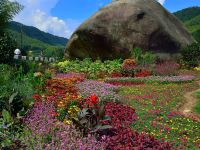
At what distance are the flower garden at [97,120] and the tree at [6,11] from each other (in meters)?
13.0

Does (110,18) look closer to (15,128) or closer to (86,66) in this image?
(86,66)

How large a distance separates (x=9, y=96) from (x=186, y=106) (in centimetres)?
679

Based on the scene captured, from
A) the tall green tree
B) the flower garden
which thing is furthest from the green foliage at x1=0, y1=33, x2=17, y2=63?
the flower garden

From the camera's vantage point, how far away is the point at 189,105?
15922 millimetres

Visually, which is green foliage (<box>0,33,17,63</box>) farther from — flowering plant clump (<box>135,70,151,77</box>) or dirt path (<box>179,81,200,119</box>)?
dirt path (<box>179,81,200,119</box>)

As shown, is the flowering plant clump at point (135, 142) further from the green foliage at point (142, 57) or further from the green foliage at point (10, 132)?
the green foliage at point (142, 57)

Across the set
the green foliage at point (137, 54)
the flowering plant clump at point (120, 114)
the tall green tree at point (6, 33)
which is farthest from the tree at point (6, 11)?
the flowering plant clump at point (120, 114)

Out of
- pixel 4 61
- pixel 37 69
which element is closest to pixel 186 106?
pixel 37 69

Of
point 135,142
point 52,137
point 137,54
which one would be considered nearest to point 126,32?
point 137,54

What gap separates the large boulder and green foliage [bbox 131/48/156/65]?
1.36 meters

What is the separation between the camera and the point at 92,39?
34.8 meters

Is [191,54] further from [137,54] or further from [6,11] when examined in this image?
[6,11]

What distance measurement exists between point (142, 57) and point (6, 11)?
35.1 ft

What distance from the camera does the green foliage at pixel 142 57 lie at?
29.3m
